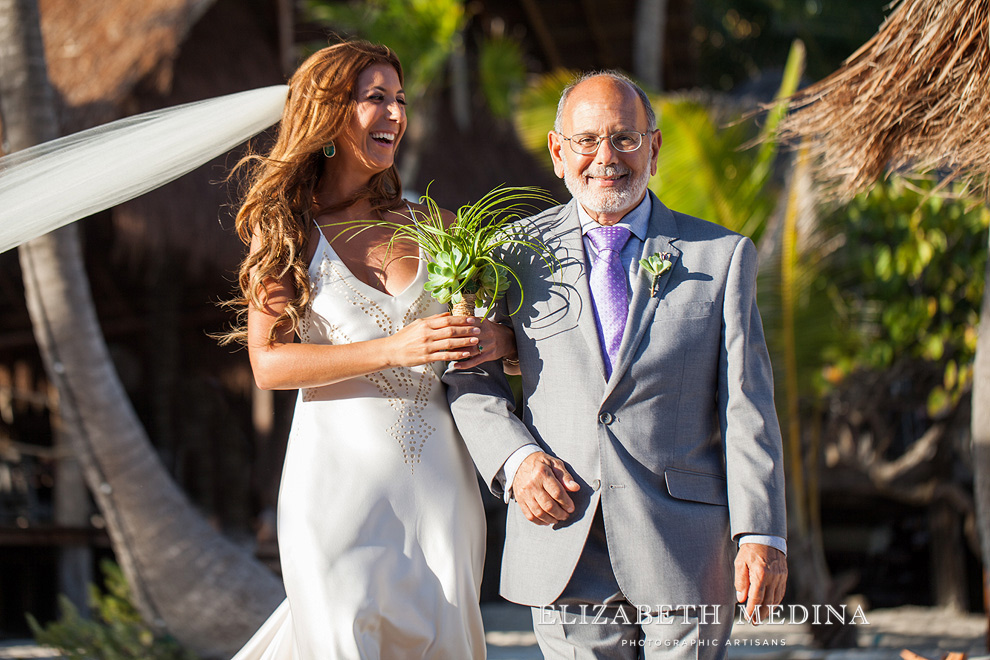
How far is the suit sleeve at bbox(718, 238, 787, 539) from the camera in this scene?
2.21 m

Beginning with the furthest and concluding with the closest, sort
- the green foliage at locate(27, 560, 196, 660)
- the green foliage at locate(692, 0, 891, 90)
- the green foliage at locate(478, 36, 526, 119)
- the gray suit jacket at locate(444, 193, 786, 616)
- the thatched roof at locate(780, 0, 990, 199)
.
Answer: the green foliage at locate(692, 0, 891, 90), the green foliage at locate(478, 36, 526, 119), the green foliage at locate(27, 560, 196, 660), the thatched roof at locate(780, 0, 990, 199), the gray suit jacket at locate(444, 193, 786, 616)

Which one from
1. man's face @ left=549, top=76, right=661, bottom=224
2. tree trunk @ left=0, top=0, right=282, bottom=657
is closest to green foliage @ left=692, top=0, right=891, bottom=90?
tree trunk @ left=0, top=0, right=282, bottom=657

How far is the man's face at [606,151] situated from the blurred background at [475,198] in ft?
5.77

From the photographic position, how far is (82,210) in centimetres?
304

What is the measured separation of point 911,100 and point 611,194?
200 centimetres

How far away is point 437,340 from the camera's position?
7.57 feet

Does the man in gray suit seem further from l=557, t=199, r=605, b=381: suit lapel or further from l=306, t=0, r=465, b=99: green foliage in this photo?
l=306, t=0, r=465, b=99: green foliage

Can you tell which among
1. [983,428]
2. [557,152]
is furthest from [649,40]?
[557,152]

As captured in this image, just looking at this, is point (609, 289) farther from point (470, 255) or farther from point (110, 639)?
point (110, 639)

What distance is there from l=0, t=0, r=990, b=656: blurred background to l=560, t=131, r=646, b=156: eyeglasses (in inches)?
70.0

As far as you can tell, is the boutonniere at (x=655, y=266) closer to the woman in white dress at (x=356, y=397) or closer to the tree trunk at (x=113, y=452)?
the woman in white dress at (x=356, y=397)

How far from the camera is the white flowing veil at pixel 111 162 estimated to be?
301cm

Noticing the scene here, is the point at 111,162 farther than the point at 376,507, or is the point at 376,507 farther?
the point at 111,162

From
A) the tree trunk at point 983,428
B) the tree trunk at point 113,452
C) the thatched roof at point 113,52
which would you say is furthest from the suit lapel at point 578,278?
the thatched roof at point 113,52
